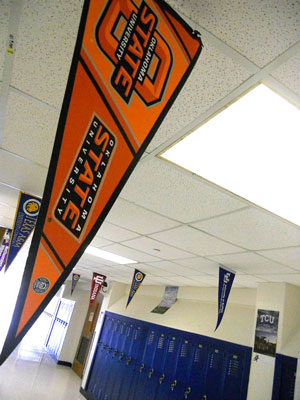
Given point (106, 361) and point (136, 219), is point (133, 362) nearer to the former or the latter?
point (106, 361)

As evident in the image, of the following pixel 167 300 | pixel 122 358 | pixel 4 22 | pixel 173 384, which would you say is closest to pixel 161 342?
pixel 173 384

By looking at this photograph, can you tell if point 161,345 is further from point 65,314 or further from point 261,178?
point 65,314

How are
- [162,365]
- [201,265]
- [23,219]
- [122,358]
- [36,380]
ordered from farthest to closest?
[36,380]
[122,358]
[162,365]
[201,265]
[23,219]

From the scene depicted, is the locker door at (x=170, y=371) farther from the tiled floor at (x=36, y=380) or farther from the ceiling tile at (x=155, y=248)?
the tiled floor at (x=36, y=380)

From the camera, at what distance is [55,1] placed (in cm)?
98

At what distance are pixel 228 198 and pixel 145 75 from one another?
51.9 inches

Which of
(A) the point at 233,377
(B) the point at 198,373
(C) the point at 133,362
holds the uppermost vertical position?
(A) the point at 233,377

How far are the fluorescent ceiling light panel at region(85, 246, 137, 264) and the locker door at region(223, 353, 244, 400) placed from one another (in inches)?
83.0

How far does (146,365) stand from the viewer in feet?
19.6

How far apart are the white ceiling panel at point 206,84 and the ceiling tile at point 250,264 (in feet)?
6.84

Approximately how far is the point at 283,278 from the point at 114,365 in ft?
16.8

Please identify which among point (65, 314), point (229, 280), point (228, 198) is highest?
point (228, 198)

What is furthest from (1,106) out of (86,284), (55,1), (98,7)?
(86,284)

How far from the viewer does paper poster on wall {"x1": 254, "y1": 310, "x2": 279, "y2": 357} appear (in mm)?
3725
